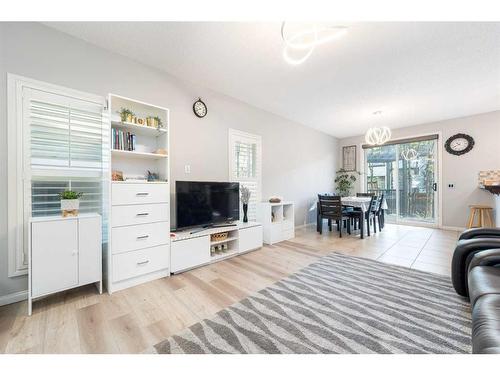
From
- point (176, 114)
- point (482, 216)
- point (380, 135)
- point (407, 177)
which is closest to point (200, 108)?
point (176, 114)

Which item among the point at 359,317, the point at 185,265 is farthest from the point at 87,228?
the point at 359,317

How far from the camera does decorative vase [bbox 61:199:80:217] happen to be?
1.80 meters

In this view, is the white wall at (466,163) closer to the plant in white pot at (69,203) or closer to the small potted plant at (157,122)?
the small potted plant at (157,122)

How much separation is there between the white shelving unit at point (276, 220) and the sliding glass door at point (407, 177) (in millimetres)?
3457

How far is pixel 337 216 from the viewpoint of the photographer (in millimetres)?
3902

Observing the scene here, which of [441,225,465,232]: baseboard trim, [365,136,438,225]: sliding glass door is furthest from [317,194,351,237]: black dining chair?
[441,225,465,232]: baseboard trim

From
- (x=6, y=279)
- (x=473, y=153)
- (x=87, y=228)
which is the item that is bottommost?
(x=6, y=279)

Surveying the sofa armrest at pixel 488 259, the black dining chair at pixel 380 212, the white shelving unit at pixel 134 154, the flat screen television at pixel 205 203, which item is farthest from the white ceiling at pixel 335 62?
the sofa armrest at pixel 488 259

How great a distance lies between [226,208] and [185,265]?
99 cm

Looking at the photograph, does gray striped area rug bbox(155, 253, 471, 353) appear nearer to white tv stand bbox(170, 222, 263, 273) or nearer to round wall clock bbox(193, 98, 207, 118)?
white tv stand bbox(170, 222, 263, 273)

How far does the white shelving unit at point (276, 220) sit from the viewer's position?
3.53 meters

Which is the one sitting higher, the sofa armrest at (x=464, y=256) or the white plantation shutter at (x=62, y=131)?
the white plantation shutter at (x=62, y=131)

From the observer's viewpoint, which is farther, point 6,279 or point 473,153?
point 473,153
